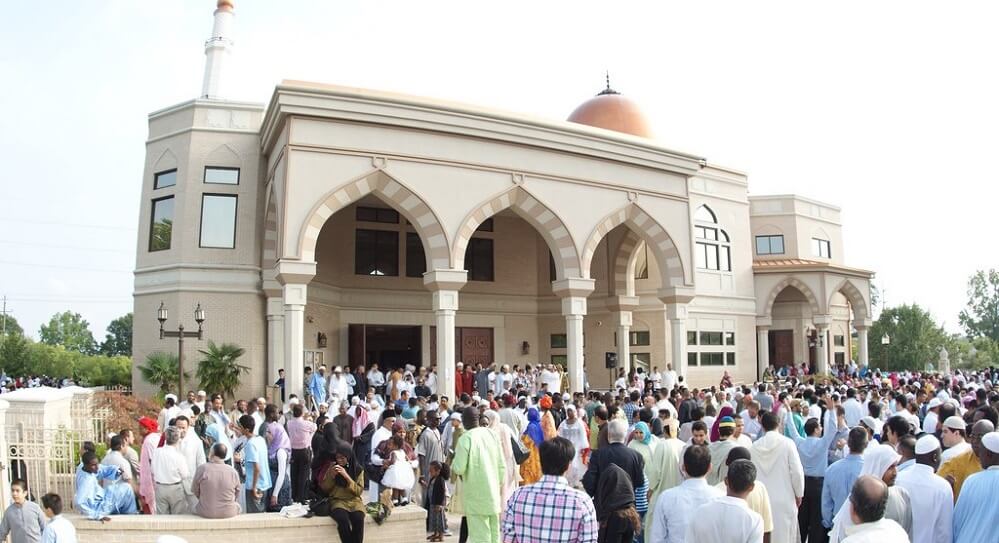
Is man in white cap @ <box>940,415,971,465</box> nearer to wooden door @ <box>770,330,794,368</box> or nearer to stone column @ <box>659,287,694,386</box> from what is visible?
stone column @ <box>659,287,694,386</box>

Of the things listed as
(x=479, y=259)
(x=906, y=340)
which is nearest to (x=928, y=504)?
(x=479, y=259)

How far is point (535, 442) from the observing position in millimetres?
10156

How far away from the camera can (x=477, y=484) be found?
6.47 meters

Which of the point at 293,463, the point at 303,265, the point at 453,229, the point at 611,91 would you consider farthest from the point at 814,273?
the point at 293,463

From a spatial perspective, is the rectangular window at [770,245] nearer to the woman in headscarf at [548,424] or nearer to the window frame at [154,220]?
the window frame at [154,220]

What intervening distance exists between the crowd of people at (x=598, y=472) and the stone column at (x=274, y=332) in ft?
23.9

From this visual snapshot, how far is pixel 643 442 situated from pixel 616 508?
1.40 metres

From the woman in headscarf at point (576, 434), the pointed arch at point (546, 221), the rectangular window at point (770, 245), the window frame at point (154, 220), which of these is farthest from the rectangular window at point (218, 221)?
the rectangular window at point (770, 245)

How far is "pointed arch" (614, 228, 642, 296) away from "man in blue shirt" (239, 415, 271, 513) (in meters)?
16.7

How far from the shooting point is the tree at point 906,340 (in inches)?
1380

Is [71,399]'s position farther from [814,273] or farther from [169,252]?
[814,273]

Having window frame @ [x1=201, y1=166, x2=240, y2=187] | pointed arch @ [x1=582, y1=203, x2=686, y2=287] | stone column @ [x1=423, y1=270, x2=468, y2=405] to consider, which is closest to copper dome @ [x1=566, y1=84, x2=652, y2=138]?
pointed arch @ [x1=582, y1=203, x2=686, y2=287]

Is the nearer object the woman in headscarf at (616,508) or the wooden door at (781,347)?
the woman in headscarf at (616,508)

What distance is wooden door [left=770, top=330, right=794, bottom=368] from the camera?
98.2 ft
